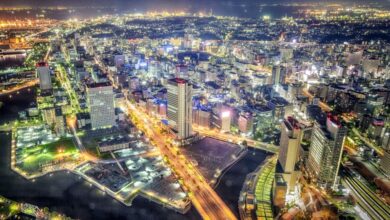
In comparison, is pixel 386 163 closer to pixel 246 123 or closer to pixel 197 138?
pixel 246 123

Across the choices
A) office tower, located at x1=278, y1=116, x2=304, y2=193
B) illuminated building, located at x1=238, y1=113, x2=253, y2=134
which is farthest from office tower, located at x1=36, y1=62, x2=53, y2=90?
office tower, located at x1=278, y1=116, x2=304, y2=193

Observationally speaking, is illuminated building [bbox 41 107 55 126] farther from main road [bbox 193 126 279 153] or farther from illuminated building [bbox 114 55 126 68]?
illuminated building [bbox 114 55 126 68]

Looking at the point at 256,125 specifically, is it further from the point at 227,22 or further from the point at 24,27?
the point at 24,27

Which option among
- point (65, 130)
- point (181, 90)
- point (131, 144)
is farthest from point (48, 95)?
point (181, 90)

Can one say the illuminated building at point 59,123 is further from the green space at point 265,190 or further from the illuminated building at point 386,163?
the illuminated building at point 386,163

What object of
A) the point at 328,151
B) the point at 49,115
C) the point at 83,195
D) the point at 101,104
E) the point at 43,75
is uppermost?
the point at 43,75

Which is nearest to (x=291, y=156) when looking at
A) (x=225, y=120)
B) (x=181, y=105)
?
(x=225, y=120)
